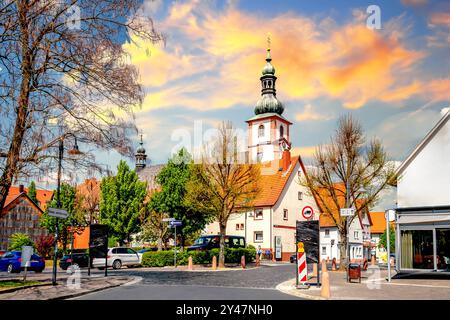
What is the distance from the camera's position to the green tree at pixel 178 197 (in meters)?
38.7

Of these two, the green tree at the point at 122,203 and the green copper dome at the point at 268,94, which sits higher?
the green copper dome at the point at 268,94

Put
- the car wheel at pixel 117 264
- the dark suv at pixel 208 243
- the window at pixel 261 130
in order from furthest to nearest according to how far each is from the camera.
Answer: the window at pixel 261 130
the dark suv at pixel 208 243
the car wheel at pixel 117 264

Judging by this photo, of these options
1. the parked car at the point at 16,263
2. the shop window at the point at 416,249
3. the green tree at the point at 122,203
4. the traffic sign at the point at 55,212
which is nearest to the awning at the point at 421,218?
the shop window at the point at 416,249

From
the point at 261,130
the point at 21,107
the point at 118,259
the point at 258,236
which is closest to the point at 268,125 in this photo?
the point at 261,130

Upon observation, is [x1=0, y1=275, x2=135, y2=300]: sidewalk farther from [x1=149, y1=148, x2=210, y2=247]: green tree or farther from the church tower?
the church tower

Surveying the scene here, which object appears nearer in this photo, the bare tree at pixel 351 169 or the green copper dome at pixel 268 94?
the bare tree at pixel 351 169

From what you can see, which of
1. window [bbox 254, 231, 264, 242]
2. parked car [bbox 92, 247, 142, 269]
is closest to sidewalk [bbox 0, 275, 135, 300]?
parked car [bbox 92, 247, 142, 269]

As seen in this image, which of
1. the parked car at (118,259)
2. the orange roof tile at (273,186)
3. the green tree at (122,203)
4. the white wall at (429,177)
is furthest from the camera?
the orange roof tile at (273,186)

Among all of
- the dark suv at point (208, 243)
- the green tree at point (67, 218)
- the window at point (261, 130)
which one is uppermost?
the window at point (261, 130)

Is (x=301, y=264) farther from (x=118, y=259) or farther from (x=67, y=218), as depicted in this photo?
(x=67, y=218)

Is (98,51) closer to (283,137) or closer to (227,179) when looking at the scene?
(227,179)

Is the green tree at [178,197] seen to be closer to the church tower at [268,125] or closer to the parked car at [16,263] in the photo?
the parked car at [16,263]

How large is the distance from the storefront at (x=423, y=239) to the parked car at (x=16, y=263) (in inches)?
813

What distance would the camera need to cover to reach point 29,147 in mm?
15922
